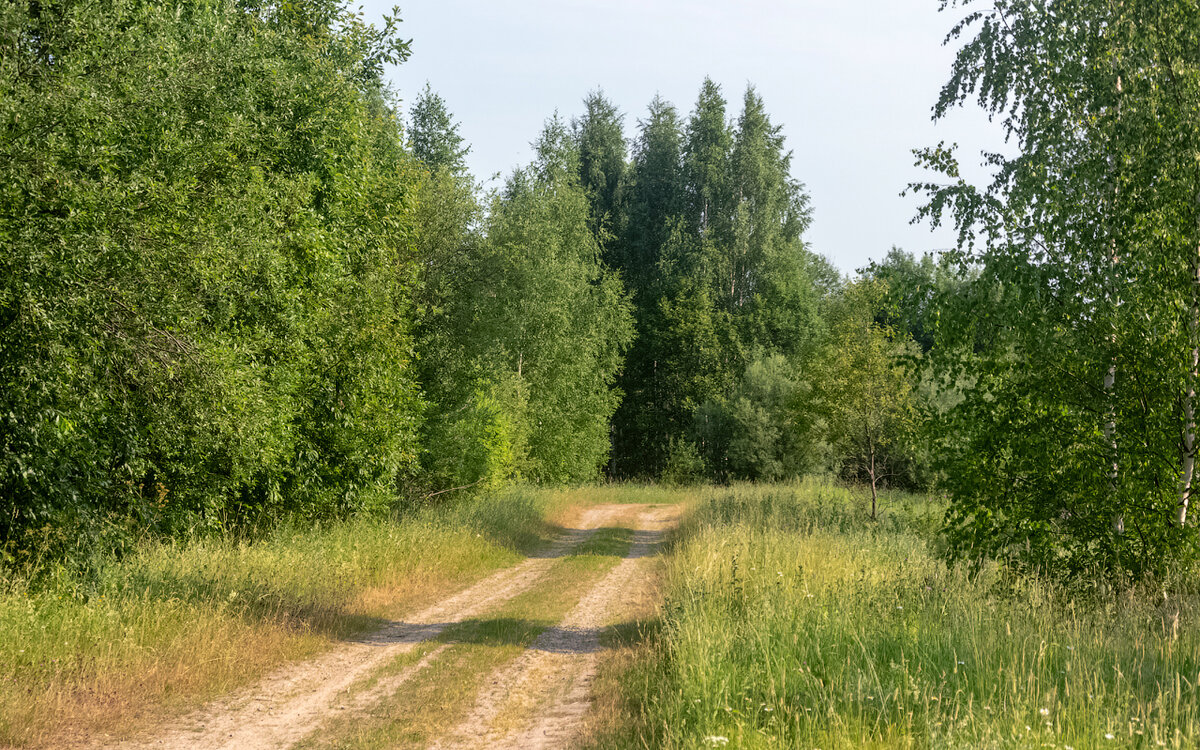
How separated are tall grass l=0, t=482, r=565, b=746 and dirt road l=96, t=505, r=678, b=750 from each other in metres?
0.46

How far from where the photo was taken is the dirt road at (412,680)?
251 inches

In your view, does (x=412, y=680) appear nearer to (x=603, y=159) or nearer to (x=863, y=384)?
(x=863, y=384)

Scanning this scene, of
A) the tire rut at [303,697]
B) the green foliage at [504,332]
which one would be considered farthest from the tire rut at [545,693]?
the green foliage at [504,332]

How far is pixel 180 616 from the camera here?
28.5 feet

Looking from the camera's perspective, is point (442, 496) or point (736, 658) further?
point (442, 496)

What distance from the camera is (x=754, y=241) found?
53.7 metres

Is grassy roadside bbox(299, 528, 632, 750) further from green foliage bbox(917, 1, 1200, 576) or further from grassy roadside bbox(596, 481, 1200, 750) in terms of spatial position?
green foliage bbox(917, 1, 1200, 576)

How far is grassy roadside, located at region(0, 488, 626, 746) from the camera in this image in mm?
6668

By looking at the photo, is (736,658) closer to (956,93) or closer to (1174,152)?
(1174,152)

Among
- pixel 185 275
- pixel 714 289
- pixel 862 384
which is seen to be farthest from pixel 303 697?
pixel 714 289

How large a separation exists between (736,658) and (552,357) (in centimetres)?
2326

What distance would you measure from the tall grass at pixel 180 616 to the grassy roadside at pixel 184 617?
0.05ft

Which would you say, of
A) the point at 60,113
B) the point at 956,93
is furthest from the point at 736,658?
the point at 956,93

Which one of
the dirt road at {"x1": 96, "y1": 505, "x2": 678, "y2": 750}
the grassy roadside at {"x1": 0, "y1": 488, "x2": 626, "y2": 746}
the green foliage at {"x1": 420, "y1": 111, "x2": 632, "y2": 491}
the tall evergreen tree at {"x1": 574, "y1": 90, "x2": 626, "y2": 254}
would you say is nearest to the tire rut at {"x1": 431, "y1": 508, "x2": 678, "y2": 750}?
the dirt road at {"x1": 96, "y1": 505, "x2": 678, "y2": 750}
